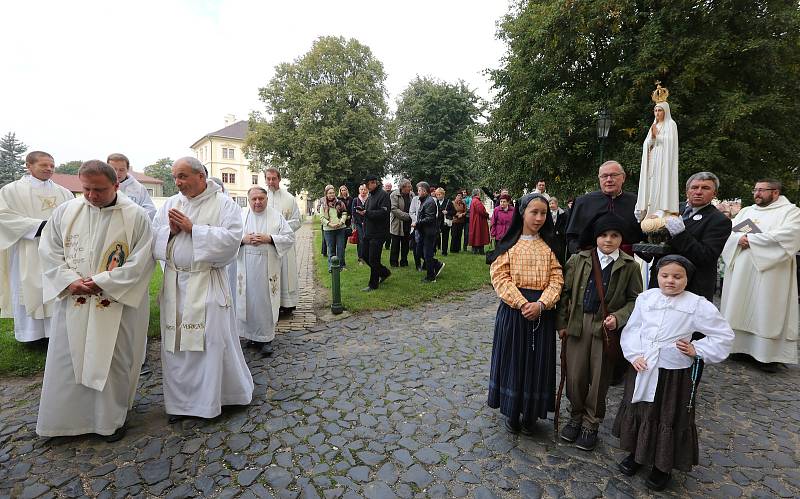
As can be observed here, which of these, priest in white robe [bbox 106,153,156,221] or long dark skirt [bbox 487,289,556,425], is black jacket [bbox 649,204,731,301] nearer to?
long dark skirt [bbox 487,289,556,425]

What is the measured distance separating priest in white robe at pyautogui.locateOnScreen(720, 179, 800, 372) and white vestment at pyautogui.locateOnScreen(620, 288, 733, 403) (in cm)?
353

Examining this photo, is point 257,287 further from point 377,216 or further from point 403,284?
point 403,284

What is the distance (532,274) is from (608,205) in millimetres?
1067

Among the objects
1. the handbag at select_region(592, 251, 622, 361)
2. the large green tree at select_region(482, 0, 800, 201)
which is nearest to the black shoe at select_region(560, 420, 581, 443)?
the handbag at select_region(592, 251, 622, 361)

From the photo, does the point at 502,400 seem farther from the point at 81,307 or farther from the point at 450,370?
the point at 81,307

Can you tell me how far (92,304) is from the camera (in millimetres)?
3312

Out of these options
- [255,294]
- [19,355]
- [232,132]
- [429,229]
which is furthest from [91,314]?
[232,132]

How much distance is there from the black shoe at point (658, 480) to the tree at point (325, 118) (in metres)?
29.2

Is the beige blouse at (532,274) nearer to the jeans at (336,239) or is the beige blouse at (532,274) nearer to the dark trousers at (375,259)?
the dark trousers at (375,259)

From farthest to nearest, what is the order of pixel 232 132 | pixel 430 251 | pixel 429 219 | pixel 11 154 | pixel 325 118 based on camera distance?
pixel 232 132 < pixel 11 154 < pixel 325 118 < pixel 430 251 < pixel 429 219

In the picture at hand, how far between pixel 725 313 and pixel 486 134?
15003 mm

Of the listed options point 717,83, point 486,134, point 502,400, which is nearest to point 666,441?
point 502,400

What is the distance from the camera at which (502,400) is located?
3447 mm

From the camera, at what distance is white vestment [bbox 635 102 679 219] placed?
4.02 metres
